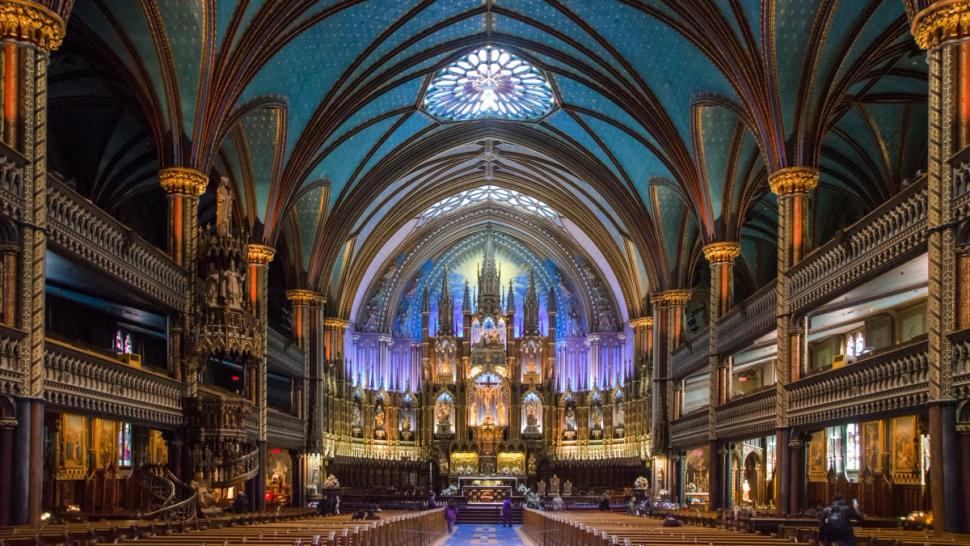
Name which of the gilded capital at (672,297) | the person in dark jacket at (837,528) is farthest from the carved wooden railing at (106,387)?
the gilded capital at (672,297)

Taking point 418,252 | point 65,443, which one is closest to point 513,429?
point 418,252

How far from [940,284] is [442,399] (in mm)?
34498

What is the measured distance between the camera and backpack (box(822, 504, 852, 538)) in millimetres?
12703

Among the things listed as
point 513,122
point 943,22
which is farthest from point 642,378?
point 943,22

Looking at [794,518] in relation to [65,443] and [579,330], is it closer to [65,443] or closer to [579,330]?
[65,443]

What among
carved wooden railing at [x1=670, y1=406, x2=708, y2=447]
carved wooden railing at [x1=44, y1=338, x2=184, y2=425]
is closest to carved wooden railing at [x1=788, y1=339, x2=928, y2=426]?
carved wooden railing at [x1=670, y1=406, x2=708, y2=447]

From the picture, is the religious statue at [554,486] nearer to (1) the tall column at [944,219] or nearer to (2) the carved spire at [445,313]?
(2) the carved spire at [445,313]

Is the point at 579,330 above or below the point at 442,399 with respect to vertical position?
above

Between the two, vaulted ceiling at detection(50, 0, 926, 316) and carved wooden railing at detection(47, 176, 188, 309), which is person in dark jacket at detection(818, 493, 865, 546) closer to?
vaulted ceiling at detection(50, 0, 926, 316)

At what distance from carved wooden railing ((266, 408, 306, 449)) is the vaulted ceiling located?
16.2ft

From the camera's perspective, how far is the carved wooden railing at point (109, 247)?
16672 millimetres

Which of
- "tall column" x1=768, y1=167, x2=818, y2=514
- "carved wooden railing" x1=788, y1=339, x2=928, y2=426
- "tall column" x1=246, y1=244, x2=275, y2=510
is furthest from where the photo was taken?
"tall column" x1=246, y1=244, x2=275, y2=510

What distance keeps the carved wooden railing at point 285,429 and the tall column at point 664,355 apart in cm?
1231

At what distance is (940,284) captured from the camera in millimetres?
14414
